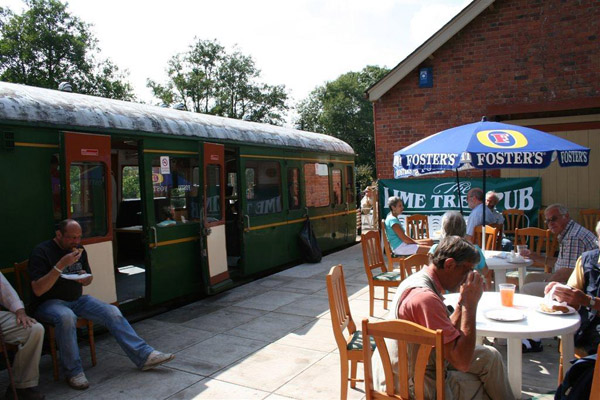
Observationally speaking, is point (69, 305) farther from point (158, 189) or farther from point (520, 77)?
point (520, 77)

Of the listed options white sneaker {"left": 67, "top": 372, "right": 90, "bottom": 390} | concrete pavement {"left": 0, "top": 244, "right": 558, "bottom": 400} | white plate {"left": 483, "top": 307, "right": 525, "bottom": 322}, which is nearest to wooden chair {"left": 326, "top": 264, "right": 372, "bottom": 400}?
concrete pavement {"left": 0, "top": 244, "right": 558, "bottom": 400}

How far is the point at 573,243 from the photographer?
449 cm

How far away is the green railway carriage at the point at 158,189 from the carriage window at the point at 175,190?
0.01 metres

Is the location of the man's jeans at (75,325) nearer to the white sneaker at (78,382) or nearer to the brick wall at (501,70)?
the white sneaker at (78,382)

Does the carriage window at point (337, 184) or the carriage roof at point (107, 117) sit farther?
the carriage window at point (337, 184)

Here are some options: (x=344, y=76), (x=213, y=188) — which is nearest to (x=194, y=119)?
(x=213, y=188)

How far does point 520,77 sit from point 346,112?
39.1m

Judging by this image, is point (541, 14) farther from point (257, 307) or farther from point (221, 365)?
point (221, 365)

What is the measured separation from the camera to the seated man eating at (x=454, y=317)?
2.43 metres

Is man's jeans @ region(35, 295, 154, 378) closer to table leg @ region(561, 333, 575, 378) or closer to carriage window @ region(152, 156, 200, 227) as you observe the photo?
carriage window @ region(152, 156, 200, 227)

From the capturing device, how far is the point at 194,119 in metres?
6.98

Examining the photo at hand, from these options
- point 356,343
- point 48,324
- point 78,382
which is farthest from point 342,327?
point 48,324

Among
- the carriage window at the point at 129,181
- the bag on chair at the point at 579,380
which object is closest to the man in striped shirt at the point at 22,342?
the bag on chair at the point at 579,380

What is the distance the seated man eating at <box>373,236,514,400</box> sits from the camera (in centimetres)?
243
